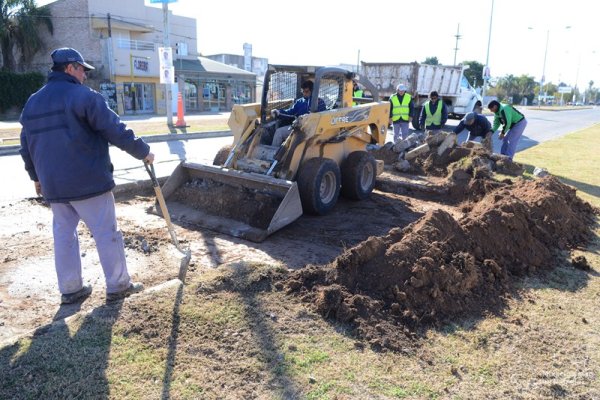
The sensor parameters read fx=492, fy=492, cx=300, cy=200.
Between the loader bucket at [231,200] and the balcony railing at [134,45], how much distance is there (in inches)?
1103

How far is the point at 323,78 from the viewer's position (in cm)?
725

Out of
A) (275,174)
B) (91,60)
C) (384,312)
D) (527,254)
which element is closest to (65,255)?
(384,312)

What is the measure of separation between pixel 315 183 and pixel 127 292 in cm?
303

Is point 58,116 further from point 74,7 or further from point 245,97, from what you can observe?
point 245,97

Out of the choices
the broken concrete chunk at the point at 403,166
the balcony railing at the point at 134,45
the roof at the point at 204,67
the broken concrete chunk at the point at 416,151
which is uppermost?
the balcony railing at the point at 134,45

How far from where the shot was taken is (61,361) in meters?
3.00

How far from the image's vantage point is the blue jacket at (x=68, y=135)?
3594 mm

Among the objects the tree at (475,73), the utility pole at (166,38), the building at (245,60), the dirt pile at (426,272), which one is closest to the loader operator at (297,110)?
the dirt pile at (426,272)

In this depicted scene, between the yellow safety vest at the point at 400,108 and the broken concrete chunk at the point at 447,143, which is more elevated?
the yellow safety vest at the point at 400,108

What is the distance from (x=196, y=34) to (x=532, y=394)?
43.5m

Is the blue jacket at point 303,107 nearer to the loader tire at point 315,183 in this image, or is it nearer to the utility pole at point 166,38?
the loader tire at point 315,183

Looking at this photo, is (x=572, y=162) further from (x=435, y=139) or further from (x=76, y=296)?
(x=76, y=296)

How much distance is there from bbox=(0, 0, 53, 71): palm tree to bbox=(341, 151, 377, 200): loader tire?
104 feet

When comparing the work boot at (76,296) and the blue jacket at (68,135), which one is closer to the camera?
the blue jacket at (68,135)
